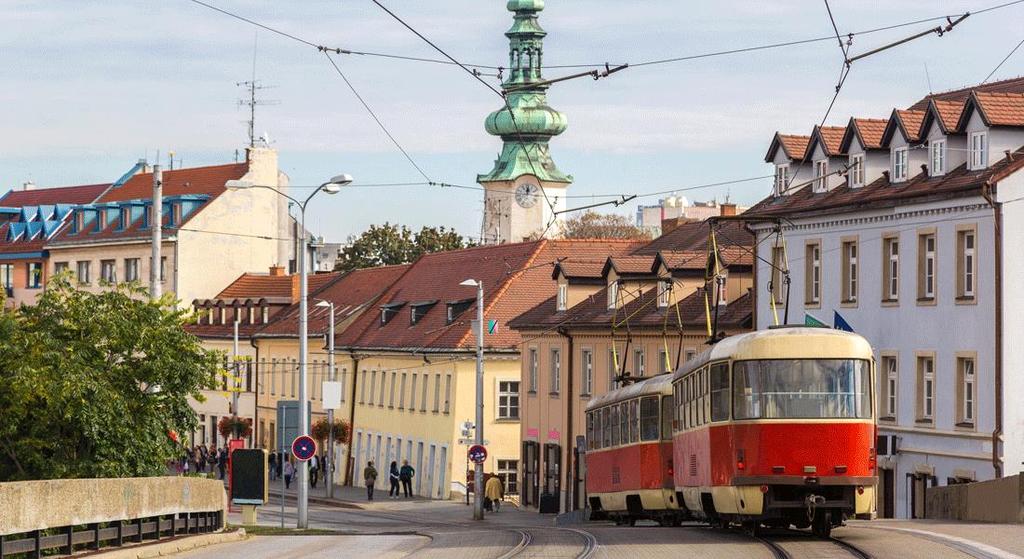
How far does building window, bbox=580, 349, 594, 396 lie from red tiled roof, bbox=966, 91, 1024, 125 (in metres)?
23.7

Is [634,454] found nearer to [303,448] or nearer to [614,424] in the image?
[614,424]

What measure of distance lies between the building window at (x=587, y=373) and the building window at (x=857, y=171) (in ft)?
56.4

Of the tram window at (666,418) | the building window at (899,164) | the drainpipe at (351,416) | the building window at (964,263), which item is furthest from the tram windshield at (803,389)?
the drainpipe at (351,416)

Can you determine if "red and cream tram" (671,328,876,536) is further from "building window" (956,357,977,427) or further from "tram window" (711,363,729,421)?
"building window" (956,357,977,427)

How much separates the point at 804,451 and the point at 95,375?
17.6 metres

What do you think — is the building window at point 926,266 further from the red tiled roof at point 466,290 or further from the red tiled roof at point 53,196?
the red tiled roof at point 53,196

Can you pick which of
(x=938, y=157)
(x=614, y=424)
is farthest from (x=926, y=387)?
(x=614, y=424)

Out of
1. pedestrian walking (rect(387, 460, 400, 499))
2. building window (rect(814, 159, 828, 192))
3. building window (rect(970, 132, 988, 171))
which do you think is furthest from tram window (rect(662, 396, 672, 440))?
pedestrian walking (rect(387, 460, 400, 499))

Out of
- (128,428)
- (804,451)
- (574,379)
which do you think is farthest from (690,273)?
(804,451)

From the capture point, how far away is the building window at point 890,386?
48719mm

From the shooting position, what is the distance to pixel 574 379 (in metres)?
68.9

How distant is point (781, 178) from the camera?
58.1 meters

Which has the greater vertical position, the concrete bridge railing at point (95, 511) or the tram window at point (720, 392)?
the tram window at point (720, 392)

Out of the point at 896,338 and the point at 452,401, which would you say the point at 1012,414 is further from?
the point at 452,401
